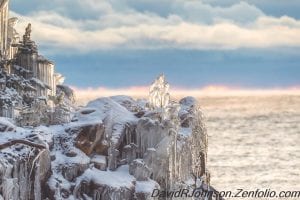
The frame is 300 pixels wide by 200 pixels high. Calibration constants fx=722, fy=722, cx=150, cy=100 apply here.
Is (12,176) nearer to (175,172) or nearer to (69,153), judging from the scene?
(69,153)

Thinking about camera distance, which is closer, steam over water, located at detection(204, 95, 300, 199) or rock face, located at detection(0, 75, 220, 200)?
rock face, located at detection(0, 75, 220, 200)

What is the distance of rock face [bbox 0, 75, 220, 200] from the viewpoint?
92.9 feet

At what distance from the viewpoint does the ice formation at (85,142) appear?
1120 inches

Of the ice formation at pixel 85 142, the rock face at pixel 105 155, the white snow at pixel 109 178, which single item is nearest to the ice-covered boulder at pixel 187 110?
the ice formation at pixel 85 142

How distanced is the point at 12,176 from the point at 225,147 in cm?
11466

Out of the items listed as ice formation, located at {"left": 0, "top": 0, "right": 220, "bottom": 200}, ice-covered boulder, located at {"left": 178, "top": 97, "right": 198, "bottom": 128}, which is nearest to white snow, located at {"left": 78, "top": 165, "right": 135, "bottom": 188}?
ice formation, located at {"left": 0, "top": 0, "right": 220, "bottom": 200}

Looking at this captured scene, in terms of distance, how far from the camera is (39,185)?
28625 mm

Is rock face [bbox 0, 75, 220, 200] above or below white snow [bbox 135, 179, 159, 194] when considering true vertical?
above

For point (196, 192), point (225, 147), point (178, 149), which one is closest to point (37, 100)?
point (178, 149)

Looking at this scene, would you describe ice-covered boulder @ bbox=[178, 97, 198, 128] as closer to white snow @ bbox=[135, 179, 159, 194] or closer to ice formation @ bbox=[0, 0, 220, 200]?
ice formation @ bbox=[0, 0, 220, 200]

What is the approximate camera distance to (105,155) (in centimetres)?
3494

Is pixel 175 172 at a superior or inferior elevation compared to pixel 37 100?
inferior

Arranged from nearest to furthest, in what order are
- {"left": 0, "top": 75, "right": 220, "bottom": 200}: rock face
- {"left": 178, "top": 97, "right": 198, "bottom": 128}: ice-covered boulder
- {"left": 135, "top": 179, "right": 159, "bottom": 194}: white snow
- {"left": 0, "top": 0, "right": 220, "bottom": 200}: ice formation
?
1. {"left": 0, "top": 75, "right": 220, "bottom": 200}: rock face
2. {"left": 0, "top": 0, "right": 220, "bottom": 200}: ice formation
3. {"left": 135, "top": 179, "right": 159, "bottom": 194}: white snow
4. {"left": 178, "top": 97, "right": 198, "bottom": 128}: ice-covered boulder

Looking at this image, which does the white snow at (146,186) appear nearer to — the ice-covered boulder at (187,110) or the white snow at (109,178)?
the white snow at (109,178)
